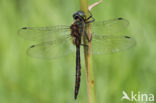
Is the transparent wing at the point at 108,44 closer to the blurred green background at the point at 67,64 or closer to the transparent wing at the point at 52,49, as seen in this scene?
the transparent wing at the point at 52,49

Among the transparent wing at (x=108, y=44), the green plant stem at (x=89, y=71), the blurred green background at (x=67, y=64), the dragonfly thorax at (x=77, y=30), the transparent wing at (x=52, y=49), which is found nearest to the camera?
the green plant stem at (x=89, y=71)

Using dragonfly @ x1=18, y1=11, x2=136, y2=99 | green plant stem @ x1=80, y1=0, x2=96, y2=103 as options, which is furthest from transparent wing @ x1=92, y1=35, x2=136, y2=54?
green plant stem @ x1=80, y1=0, x2=96, y2=103

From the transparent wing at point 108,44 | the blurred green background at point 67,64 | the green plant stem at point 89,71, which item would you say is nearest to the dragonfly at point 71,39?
the transparent wing at point 108,44

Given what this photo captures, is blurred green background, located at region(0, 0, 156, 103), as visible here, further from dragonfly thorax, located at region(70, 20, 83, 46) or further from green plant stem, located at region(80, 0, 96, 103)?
green plant stem, located at region(80, 0, 96, 103)

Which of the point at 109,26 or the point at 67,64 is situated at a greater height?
the point at 109,26

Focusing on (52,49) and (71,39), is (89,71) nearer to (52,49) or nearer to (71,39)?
(71,39)

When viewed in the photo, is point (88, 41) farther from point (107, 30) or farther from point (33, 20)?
point (33, 20)

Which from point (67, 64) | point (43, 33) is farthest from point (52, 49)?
point (67, 64)
